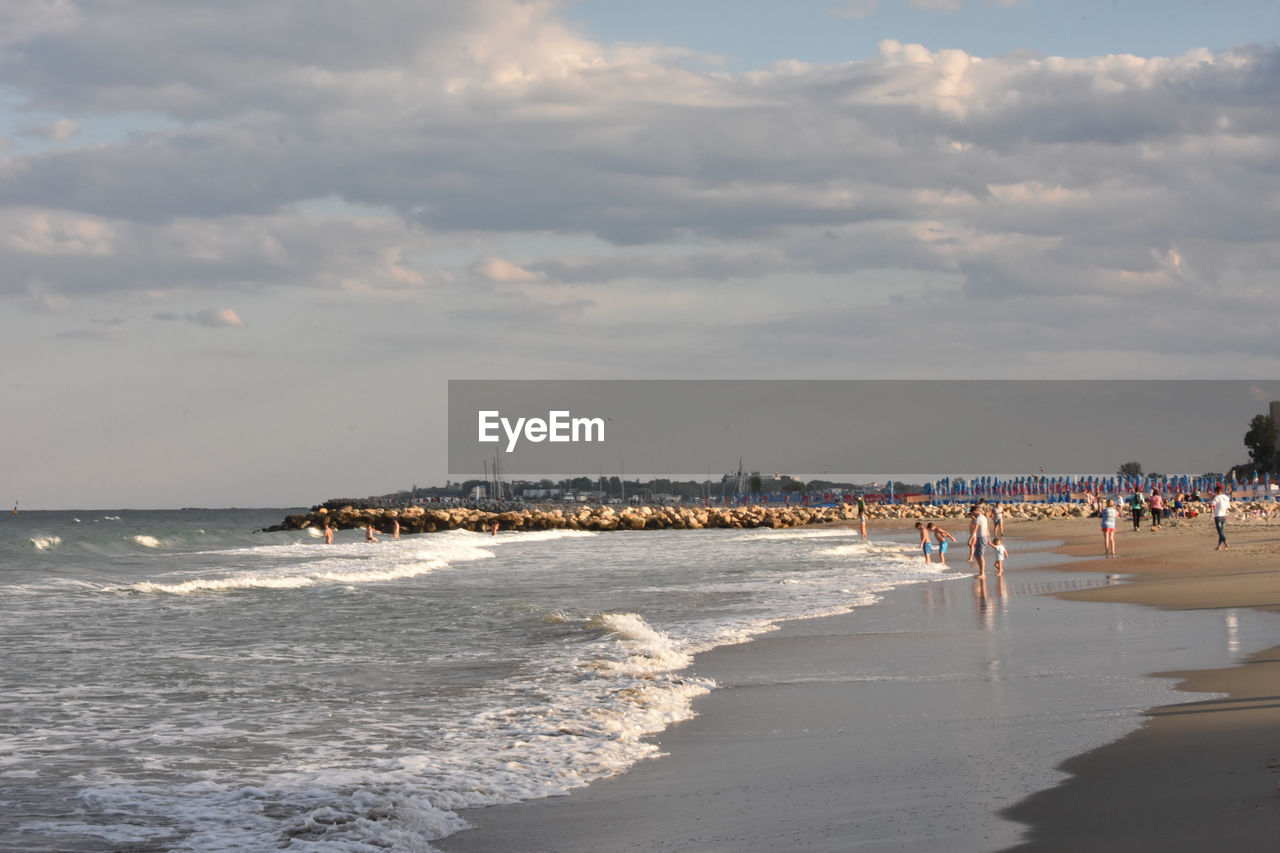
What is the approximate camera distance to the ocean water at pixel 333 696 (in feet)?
23.2

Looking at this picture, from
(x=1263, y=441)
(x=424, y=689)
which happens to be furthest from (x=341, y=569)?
(x=1263, y=441)

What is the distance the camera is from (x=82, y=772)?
323 inches

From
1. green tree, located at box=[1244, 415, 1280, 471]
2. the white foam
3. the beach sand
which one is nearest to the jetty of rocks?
the white foam

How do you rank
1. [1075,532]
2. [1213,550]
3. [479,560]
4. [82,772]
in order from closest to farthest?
[82,772] → [1213,550] → [479,560] → [1075,532]

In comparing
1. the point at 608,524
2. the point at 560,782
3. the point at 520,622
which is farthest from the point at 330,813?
the point at 608,524

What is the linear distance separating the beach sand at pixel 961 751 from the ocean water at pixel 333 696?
2.24ft

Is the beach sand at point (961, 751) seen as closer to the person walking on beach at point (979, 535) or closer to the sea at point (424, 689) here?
the sea at point (424, 689)

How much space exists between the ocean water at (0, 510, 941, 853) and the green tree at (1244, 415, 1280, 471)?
105 m

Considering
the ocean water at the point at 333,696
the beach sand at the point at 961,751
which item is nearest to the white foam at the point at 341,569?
the ocean water at the point at 333,696

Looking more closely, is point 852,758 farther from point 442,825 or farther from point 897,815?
point 442,825

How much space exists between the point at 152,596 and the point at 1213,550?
24919 millimetres

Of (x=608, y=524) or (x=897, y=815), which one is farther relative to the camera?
(x=608, y=524)

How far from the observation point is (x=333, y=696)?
1127 cm

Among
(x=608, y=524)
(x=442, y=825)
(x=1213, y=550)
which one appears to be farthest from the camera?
(x=608, y=524)
